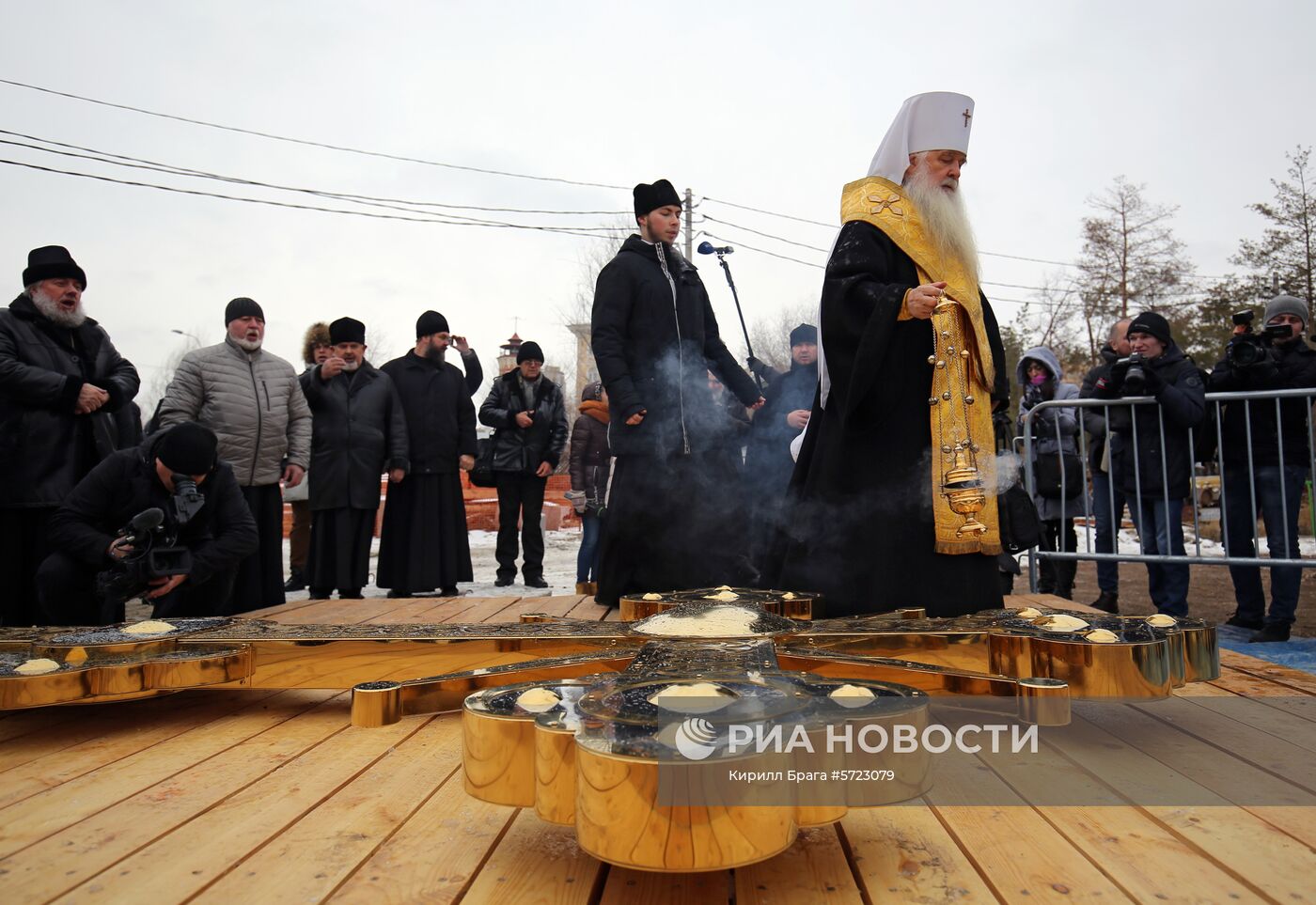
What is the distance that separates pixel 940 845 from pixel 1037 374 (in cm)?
615

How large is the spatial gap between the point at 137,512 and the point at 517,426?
11.9ft

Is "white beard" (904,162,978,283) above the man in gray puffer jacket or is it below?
above

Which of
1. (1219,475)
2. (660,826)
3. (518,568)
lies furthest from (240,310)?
(1219,475)

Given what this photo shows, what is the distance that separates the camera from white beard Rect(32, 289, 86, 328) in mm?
4207

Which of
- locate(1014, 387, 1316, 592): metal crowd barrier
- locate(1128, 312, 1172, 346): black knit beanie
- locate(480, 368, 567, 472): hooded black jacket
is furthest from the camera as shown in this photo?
locate(480, 368, 567, 472): hooded black jacket

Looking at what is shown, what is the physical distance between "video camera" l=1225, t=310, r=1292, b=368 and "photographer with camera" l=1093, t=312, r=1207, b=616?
208mm

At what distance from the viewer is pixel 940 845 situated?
123 cm

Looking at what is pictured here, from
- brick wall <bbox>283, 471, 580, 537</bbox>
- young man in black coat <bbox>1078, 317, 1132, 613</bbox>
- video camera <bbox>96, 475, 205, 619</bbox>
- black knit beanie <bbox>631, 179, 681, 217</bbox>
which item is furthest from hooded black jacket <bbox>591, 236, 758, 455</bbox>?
brick wall <bbox>283, 471, 580, 537</bbox>

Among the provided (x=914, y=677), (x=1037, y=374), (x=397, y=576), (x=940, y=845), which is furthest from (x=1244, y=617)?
(x=397, y=576)

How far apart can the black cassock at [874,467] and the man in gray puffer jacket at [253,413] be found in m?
3.09

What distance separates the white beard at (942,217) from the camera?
308 centimetres

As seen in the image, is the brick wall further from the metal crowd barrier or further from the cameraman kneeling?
the cameraman kneeling

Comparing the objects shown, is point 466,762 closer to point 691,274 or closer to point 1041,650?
point 1041,650

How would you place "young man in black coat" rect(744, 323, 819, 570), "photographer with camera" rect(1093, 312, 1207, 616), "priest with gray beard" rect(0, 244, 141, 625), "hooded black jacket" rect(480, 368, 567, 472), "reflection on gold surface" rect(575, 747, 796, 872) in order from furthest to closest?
"hooded black jacket" rect(480, 368, 567, 472)
"young man in black coat" rect(744, 323, 819, 570)
"photographer with camera" rect(1093, 312, 1207, 616)
"priest with gray beard" rect(0, 244, 141, 625)
"reflection on gold surface" rect(575, 747, 796, 872)
